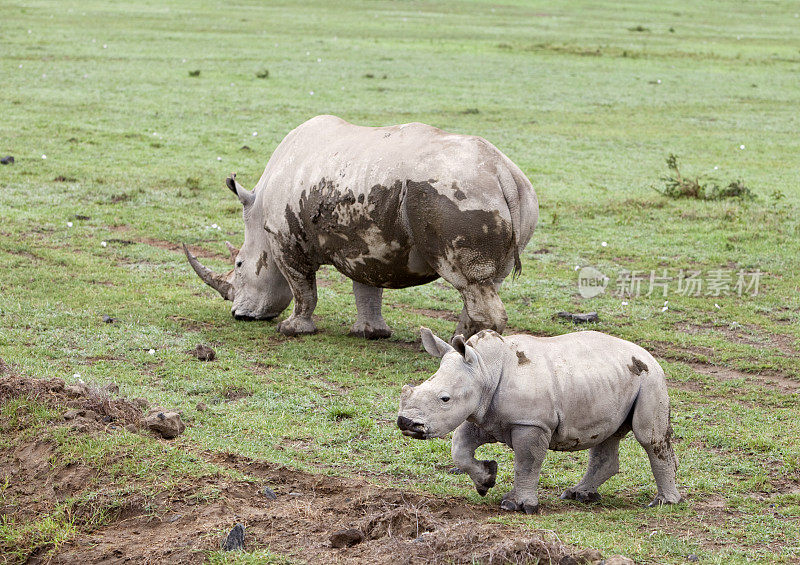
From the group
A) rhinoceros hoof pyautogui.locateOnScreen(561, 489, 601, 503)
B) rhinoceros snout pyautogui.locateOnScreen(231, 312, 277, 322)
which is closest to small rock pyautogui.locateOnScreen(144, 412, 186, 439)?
rhinoceros hoof pyautogui.locateOnScreen(561, 489, 601, 503)

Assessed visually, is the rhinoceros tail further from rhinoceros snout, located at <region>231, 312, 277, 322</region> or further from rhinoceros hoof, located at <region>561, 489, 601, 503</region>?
rhinoceros snout, located at <region>231, 312, 277, 322</region>

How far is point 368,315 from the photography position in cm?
1108

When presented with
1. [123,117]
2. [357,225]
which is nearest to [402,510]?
[357,225]

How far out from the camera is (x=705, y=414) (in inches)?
349

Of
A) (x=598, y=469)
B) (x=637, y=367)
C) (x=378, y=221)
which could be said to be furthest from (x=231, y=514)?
(x=378, y=221)

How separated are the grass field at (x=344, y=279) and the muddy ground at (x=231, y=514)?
1.8 inches

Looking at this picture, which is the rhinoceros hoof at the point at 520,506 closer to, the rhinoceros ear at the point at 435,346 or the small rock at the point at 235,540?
the rhinoceros ear at the point at 435,346

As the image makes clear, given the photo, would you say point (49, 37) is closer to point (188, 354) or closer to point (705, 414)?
point (188, 354)

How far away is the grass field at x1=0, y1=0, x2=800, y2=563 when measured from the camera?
7059 mm

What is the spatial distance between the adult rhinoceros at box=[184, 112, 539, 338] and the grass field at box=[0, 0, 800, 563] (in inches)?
21.2

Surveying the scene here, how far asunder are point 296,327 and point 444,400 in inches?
197

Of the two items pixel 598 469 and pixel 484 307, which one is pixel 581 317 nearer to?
pixel 484 307

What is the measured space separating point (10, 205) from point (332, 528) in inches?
433

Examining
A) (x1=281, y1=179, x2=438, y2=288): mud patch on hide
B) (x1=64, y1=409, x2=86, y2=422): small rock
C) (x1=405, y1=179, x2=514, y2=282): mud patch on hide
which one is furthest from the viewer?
(x1=281, y1=179, x2=438, y2=288): mud patch on hide
